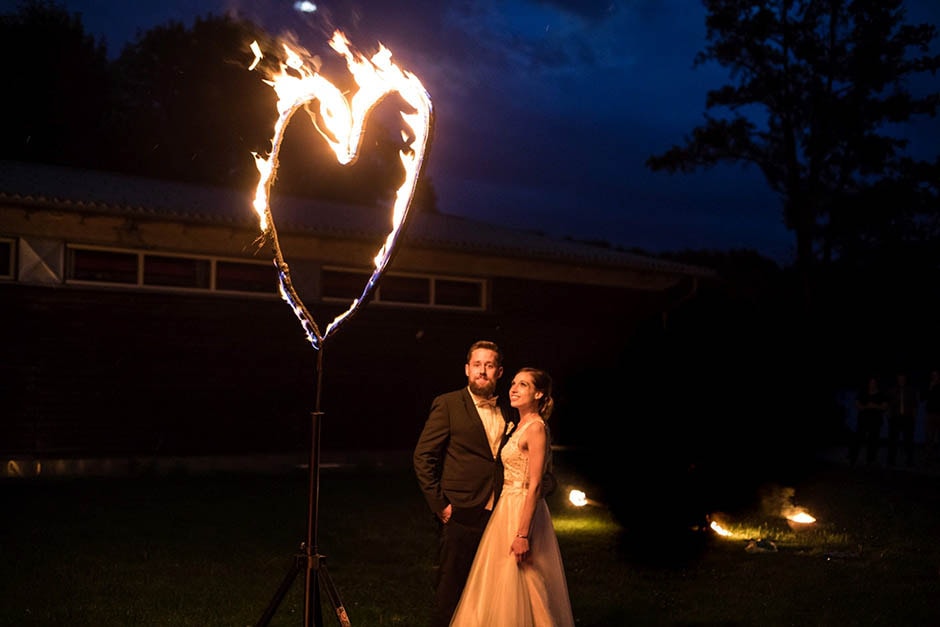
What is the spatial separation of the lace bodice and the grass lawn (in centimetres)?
189

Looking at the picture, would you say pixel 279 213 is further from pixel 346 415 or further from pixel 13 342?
pixel 13 342

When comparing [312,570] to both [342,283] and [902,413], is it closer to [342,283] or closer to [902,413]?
[342,283]

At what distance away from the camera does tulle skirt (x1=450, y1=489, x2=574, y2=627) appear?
6121mm

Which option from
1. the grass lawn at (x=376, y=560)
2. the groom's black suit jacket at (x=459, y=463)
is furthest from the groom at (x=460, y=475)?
the grass lawn at (x=376, y=560)

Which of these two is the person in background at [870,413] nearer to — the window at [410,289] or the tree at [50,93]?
the window at [410,289]

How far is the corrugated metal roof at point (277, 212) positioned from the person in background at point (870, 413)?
412cm

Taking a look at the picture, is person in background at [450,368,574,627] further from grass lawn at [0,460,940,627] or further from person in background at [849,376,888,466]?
person in background at [849,376,888,466]

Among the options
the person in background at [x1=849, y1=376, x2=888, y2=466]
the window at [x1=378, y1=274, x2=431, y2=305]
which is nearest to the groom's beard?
the window at [x1=378, y1=274, x2=431, y2=305]

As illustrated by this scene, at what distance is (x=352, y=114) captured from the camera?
5.95 metres

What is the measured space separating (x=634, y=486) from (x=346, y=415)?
835 cm

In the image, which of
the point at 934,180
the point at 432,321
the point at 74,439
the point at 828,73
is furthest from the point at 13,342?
the point at 934,180

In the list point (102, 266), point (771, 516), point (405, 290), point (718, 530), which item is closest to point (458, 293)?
point (405, 290)

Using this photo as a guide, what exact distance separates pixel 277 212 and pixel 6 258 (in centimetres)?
554

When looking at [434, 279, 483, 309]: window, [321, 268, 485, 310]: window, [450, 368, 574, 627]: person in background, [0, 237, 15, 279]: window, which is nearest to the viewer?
[450, 368, 574, 627]: person in background
